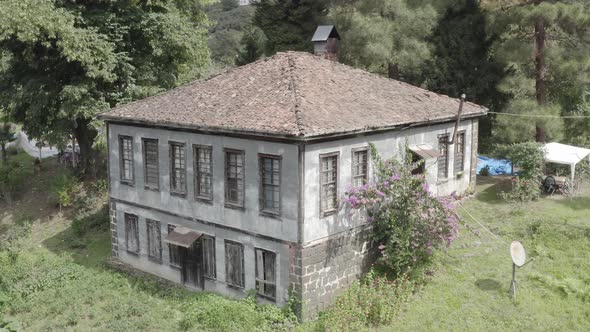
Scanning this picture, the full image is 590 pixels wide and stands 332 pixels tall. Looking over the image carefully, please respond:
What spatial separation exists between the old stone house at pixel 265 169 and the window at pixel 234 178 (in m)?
0.04

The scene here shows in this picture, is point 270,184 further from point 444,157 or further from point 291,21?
point 291,21

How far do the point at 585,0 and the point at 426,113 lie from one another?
671 inches

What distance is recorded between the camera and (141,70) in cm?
2939

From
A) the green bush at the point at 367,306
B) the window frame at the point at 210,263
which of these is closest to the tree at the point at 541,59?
the green bush at the point at 367,306

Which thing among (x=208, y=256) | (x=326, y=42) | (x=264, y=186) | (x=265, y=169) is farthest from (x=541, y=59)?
(x=208, y=256)

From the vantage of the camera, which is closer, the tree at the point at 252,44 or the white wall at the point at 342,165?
the white wall at the point at 342,165

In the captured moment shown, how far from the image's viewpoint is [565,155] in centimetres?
2517

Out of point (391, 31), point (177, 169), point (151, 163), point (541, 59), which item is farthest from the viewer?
point (391, 31)

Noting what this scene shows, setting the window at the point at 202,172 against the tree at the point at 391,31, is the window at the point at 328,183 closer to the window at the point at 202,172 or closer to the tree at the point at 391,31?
the window at the point at 202,172

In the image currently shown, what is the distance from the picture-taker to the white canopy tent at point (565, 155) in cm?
2469

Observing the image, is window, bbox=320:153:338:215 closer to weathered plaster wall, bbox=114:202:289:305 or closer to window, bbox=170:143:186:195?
weathered plaster wall, bbox=114:202:289:305

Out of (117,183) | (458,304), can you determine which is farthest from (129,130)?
(458,304)

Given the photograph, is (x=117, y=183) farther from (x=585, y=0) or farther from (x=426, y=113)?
(x=585, y=0)

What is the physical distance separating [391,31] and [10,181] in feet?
75.1
